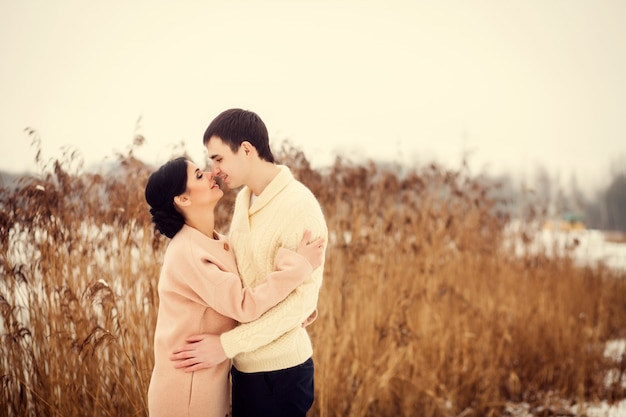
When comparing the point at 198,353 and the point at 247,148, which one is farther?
the point at 247,148

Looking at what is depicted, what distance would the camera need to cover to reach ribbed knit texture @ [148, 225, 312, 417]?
4.91 ft

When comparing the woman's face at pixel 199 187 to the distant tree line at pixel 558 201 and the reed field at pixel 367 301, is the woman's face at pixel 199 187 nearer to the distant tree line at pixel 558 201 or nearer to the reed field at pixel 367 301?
the reed field at pixel 367 301

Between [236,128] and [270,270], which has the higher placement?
[236,128]

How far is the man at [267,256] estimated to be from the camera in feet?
5.23

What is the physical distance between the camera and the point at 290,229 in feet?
5.26

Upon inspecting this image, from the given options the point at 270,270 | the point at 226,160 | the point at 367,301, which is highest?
the point at 226,160

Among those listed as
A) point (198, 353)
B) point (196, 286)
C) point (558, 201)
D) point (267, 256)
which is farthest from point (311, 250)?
point (558, 201)

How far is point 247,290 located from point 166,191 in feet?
1.37

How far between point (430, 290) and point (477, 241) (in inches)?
36.8

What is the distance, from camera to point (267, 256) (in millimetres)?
1622

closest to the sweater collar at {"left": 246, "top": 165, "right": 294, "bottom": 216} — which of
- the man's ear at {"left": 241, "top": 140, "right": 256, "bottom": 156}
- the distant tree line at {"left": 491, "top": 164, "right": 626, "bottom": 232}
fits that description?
the man's ear at {"left": 241, "top": 140, "right": 256, "bottom": 156}

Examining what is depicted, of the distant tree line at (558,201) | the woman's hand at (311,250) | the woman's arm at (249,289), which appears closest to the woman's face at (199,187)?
the woman's arm at (249,289)

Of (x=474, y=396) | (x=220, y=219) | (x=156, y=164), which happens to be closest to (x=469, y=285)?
(x=474, y=396)

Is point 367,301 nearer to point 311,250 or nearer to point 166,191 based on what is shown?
point 311,250
